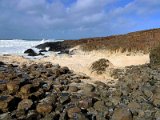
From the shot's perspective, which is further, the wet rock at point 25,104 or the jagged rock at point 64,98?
the jagged rock at point 64,98

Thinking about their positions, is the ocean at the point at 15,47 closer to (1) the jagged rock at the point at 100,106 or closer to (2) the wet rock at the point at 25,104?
(2) the wet rock at the point at 25,104

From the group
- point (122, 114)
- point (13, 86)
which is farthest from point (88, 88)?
point (122, 114)

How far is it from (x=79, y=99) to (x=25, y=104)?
5.12 ft

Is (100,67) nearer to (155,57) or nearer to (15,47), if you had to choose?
(155,57)

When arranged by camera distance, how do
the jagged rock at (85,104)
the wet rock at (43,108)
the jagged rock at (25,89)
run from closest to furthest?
the wet rock at (43,108), the jagged rock at (85,104), the jagged rock at (25,89)

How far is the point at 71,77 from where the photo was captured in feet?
43.4

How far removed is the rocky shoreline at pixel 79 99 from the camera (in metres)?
8.66

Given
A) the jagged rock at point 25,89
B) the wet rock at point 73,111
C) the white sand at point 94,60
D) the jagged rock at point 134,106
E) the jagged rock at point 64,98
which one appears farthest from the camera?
the white sand at point 94,60

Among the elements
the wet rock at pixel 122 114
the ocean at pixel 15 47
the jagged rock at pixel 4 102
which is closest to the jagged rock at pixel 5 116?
the jagged rock at pixel 4 102

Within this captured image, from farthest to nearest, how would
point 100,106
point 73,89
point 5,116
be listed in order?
point 73,89
point 100,106
point 5,116

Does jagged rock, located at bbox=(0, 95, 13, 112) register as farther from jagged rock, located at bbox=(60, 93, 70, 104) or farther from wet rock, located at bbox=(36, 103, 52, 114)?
jagged rock, located at bbox=(60, 93, 70, 104)

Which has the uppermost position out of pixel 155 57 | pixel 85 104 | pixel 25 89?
pixel 155 57

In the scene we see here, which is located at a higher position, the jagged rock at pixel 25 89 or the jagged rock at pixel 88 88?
the jagged rock at pixel 25 89

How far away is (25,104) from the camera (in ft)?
29.8
